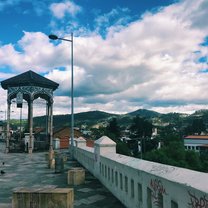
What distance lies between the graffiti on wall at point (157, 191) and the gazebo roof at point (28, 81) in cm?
3416

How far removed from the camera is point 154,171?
654 centimetres

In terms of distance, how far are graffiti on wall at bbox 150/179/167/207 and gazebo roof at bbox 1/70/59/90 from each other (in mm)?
34156

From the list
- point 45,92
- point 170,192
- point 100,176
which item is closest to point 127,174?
point 170,192

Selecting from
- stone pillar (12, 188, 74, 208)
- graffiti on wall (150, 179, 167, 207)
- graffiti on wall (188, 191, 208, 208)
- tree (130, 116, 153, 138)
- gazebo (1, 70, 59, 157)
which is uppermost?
gazebo (1, 70, 59, 157)

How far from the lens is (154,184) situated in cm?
640

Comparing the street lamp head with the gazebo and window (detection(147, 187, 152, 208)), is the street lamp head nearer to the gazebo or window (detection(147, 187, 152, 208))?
the gazebo

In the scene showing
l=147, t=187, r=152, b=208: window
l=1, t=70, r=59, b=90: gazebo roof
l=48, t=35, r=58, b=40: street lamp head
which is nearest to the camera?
l=147, t=187, r=152, b=208: window

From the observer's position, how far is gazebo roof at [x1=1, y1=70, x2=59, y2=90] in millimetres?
38969

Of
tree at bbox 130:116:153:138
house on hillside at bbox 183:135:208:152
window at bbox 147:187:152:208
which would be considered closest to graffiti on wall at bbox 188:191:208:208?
window at bbox 147:187:152:208

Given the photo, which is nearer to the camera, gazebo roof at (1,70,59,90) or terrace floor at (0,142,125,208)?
terrace floor at (0,142,125,208)

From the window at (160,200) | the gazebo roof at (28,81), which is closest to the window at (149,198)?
the window at (160,200)

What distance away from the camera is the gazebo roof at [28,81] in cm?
3897

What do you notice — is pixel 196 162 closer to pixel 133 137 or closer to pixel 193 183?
pixel 133 137

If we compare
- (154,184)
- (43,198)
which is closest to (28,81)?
(43,198)
